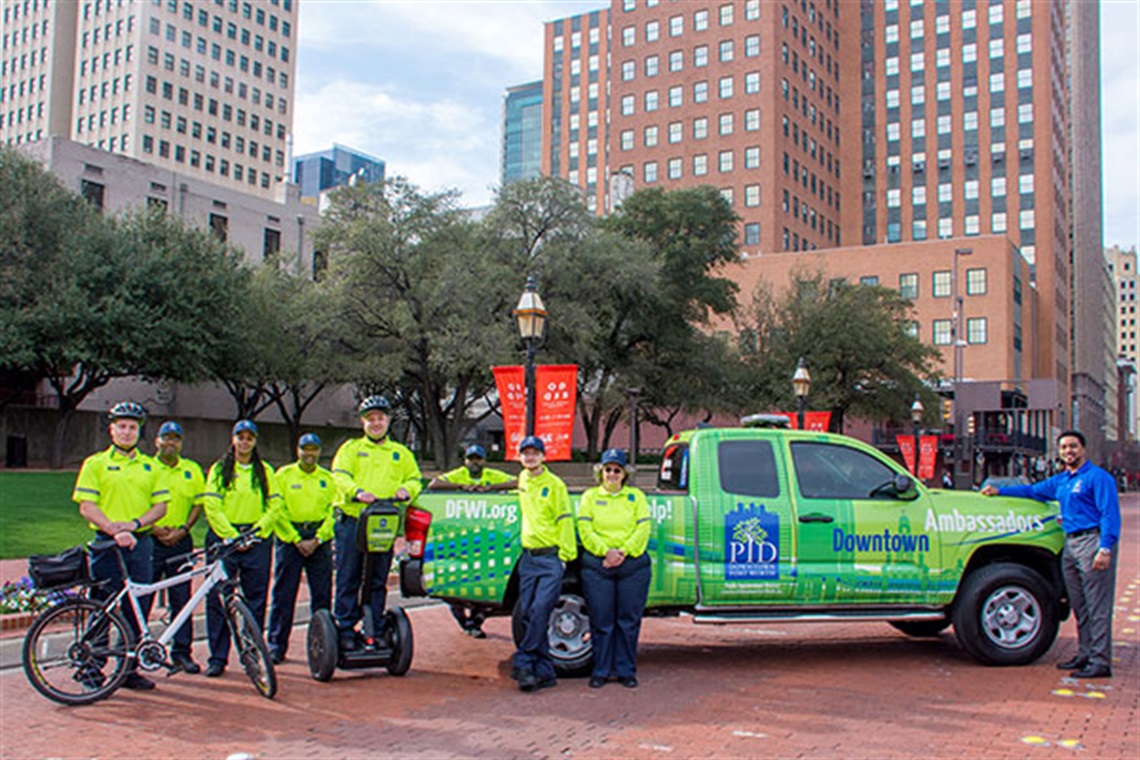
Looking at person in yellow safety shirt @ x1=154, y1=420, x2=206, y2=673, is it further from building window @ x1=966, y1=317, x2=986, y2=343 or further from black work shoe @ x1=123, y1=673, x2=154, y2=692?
building window @ x1=966, y1=317, x2=986, y2=343

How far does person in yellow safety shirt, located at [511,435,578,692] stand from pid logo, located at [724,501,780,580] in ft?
4.51

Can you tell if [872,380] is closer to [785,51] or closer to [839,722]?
[839,722]

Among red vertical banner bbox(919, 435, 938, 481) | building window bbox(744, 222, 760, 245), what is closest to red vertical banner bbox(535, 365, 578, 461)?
red vertical banner bbox(919, 435, 938, 481)

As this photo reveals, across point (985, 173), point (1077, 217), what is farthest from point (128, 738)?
point (1077, 217)

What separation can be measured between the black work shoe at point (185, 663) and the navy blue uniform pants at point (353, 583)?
118cm

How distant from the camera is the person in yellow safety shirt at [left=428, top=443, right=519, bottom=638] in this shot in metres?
9.08

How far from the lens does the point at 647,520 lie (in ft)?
25.9

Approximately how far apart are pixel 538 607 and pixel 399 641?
1300 millimetres

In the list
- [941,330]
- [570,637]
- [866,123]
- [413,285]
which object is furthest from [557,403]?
[866,123]

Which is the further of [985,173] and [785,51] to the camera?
[985,173]

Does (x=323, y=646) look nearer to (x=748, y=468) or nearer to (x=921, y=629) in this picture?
(x=748, y=468)

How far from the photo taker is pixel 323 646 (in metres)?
7.95

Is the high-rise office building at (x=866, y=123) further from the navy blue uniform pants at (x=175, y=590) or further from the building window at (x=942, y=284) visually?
the navy blue uniform pants at (x=175, y=590)

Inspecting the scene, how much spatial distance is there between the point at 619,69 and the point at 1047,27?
134 ft
